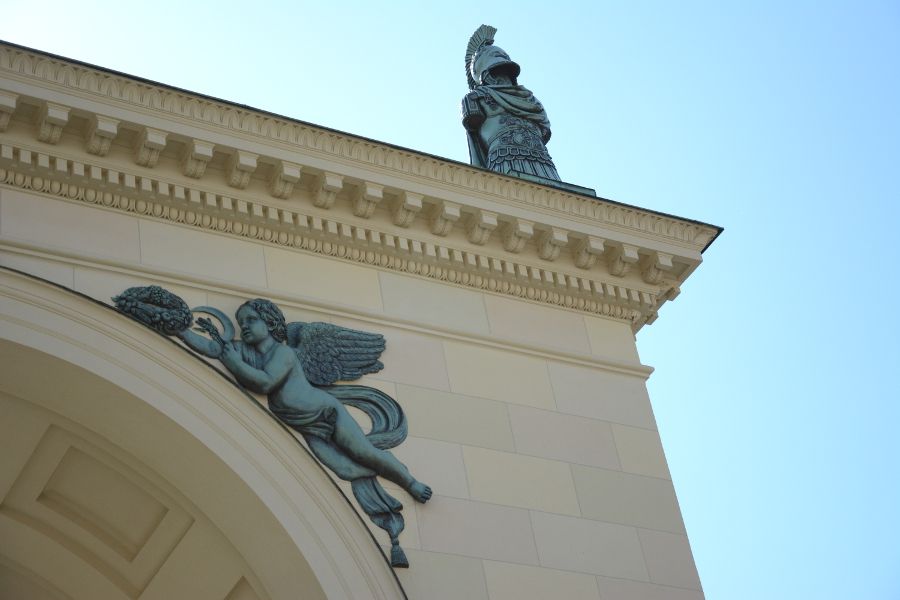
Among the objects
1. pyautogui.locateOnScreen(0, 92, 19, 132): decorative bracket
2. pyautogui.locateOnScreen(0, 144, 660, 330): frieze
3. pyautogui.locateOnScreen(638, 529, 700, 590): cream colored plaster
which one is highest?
pyautogui.locateOnScreen(0, 92, 19, 132): decorative bracket

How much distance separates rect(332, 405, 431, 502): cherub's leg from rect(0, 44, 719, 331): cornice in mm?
1511

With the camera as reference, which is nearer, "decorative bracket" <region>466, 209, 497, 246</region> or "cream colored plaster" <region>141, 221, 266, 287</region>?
"cream colored plaster" <region>141, 221, 266, 287</region>

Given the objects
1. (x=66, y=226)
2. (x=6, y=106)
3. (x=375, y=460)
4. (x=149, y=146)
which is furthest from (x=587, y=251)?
(x=6, y=106)

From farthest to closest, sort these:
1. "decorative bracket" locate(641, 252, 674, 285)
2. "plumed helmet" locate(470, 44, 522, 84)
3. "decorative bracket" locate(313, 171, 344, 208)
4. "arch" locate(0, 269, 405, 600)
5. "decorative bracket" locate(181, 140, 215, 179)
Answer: "plumed helmet" locate(470, 44, 522, 84), "decorative bracket" locate(641, 252, 674, 285), "decorative bracket" locate(313, 171, 344, 208), "decorative bracket" locate(181, 140, 215, 179), "arch" locate(0, 269, 405, 600)

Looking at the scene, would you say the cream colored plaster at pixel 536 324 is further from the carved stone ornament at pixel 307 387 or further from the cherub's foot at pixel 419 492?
the cherub's foot at pixel 419 492

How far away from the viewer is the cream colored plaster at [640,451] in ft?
31.7

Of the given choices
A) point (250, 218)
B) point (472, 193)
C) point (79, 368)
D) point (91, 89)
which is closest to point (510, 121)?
point (472, 193)

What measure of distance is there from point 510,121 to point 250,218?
2969mm

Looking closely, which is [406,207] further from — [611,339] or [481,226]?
[611,339]

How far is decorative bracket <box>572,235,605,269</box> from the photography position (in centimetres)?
1030

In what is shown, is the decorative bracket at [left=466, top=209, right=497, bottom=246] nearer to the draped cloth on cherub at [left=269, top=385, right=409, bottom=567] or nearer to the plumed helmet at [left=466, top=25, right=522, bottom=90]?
the draped cloth on cherub at [left=269, top=385, right=409, bottom=567]

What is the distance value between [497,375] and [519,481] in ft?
2.80

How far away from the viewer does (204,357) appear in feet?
28.1

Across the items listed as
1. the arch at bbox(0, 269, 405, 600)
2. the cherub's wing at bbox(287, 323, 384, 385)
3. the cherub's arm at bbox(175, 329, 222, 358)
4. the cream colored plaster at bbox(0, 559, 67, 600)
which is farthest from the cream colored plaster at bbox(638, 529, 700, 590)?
the cream colored plaster at bbox(0, 559, 67, 600)
